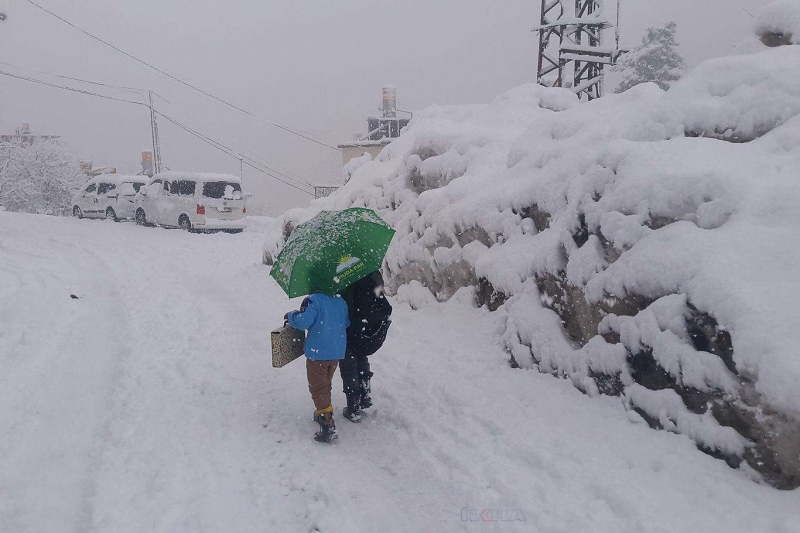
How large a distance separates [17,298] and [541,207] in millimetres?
7626

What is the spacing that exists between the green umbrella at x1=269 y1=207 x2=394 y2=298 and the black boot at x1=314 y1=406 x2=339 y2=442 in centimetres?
98

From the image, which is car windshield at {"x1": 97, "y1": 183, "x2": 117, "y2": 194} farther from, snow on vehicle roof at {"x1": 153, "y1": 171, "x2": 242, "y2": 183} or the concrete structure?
the concrete structure

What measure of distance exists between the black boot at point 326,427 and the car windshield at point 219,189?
1499 cm

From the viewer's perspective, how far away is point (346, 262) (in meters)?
3.89

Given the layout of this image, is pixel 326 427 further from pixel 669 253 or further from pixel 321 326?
pixel 669 253

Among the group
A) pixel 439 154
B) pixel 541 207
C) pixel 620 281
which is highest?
pixel 439 154

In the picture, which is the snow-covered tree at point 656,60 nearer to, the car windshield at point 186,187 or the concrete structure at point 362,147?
the concrete structure at point 362,147

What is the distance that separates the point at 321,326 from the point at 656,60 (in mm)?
42797

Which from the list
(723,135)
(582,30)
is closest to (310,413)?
(723,135)

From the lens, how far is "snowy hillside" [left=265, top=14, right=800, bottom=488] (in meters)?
3.00

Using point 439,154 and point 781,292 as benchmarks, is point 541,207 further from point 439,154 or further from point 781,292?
point 439,154

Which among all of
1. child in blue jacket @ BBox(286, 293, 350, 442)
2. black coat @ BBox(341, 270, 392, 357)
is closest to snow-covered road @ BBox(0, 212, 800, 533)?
child in blue jacket @ BBox(286, 293, 350, 442)

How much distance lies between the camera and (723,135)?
4.15 m

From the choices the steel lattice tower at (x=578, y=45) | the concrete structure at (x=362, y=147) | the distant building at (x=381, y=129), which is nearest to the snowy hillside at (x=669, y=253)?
the steel lattice tower at (x=578, y=45)
